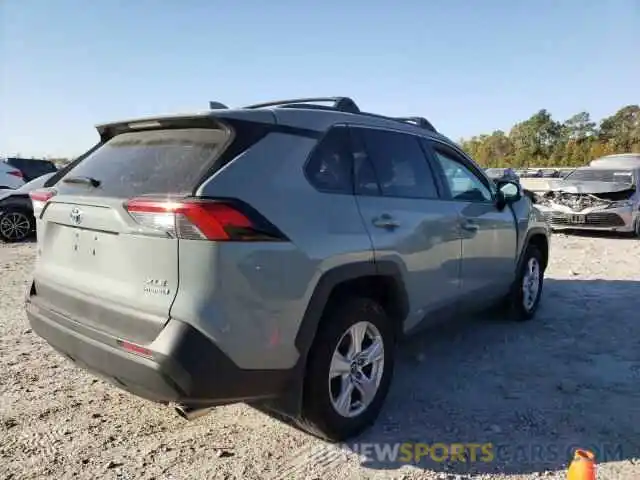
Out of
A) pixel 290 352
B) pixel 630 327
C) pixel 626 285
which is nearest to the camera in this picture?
pixel 290 352

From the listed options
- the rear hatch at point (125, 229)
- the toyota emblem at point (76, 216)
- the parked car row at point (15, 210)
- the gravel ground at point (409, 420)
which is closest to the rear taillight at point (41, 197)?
the rear hatch at point (125, 229)

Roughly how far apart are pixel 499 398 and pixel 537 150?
69.6 m

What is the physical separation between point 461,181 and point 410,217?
1.00m

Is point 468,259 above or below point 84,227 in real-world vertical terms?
below

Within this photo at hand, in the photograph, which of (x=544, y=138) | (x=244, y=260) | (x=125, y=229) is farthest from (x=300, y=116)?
(x=544, y=138)

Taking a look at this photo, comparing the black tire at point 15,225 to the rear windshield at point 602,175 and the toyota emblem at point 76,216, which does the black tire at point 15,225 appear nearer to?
the toyota emblem at point 76,216

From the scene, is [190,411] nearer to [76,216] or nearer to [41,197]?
[76,216]

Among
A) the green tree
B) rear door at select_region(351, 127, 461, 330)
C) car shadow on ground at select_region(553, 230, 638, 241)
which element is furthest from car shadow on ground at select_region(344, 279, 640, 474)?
the green tree

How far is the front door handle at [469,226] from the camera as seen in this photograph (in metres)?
3.82

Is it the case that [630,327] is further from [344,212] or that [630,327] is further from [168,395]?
[168,395]

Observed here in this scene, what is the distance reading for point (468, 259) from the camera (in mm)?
3885

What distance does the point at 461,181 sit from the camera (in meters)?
4.03

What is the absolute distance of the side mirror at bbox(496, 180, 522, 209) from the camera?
4488 mm

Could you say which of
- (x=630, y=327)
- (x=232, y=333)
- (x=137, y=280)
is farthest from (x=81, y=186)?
(x=630, y=327)
